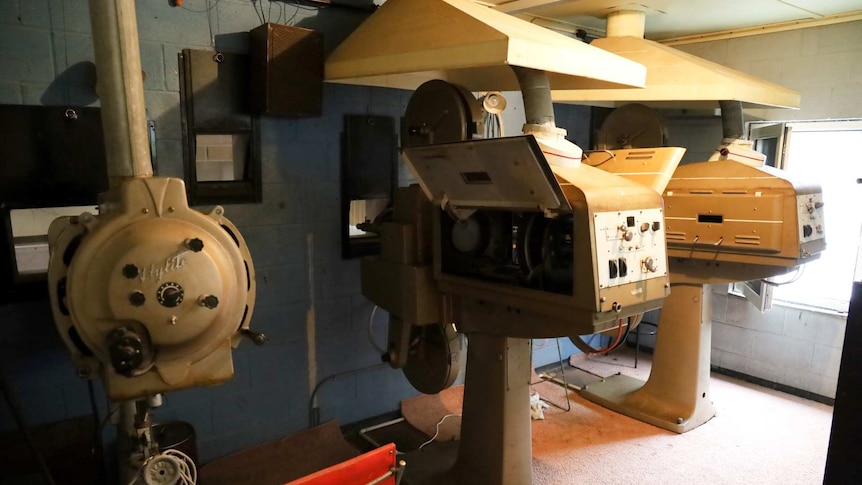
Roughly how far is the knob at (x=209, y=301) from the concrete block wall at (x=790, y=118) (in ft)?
11.0

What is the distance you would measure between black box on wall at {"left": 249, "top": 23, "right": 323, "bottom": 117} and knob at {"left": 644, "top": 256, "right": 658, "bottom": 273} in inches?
61.3

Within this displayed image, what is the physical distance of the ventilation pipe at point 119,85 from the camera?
58.3 inches

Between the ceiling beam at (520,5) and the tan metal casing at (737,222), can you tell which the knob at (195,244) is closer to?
the ceiling beam at (520,5)

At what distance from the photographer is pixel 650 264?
74.7 inches

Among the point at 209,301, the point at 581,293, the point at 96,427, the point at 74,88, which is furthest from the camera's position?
the point at 96,427

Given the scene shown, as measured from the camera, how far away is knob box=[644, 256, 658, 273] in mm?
1889

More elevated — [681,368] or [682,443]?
[681,368]

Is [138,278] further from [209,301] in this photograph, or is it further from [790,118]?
[790,118]

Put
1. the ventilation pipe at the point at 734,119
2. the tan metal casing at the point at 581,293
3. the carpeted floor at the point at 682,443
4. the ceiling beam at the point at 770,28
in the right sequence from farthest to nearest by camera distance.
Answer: the ceiling beam at the point at 770,28
the ventilation pipe at the point at 734,119
the carpeted floor at the point at 682,443
the tan metal casing at the point at 581,293

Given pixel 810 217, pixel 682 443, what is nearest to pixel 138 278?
pixel 682 443

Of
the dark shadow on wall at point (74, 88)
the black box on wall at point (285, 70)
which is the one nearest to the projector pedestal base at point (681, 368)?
the black box on wall at point (285, 70)

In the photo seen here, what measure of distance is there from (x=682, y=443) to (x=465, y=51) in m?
2.38

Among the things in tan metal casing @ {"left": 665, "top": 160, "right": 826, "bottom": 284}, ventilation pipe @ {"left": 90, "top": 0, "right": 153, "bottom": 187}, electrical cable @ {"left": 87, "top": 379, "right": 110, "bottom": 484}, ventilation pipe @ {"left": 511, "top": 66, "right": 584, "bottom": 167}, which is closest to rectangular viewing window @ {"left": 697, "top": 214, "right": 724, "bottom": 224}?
tan metal casing @ {"left": 665, "top": 160, "right": 826, "bottom": 284}

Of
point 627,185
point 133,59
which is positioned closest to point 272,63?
point 133,59
